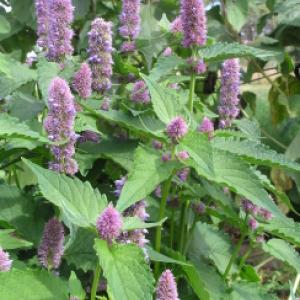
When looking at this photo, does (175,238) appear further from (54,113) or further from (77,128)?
(54,113)

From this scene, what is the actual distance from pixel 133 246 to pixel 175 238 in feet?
3.08

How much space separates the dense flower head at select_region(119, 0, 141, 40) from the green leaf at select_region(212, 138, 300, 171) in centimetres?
55

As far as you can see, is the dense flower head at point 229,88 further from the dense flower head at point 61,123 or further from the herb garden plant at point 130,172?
the dense flower head at point 61,123

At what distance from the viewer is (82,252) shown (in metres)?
1.77

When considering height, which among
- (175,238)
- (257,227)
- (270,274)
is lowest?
(270,274)

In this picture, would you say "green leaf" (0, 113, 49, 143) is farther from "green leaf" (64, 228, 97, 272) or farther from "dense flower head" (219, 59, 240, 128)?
"dense flower head" (219, 59, 240, 128)

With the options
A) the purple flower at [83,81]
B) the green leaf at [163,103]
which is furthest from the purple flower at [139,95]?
the green leaf at [163,103]

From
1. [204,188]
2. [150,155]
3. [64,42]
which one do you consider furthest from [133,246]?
[64,42]

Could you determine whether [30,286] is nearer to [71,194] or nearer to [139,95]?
[71,194]

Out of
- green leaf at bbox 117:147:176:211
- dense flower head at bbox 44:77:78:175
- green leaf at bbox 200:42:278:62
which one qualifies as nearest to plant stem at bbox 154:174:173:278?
green leaf at bbox 117:147:176:211

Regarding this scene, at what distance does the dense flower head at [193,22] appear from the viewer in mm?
1754

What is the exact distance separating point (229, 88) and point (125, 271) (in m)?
0.95

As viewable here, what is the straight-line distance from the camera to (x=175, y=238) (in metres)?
2.23

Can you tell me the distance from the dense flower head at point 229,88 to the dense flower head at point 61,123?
66cm
